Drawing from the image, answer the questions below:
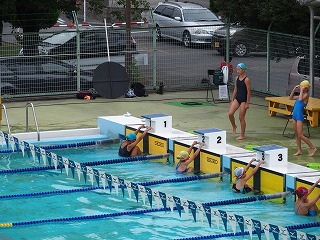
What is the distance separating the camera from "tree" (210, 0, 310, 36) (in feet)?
76.3

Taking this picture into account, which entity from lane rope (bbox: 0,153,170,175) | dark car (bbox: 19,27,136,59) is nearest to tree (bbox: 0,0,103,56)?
dark car (bbox: 19,27,136,59)

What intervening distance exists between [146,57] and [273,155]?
10.5 metres

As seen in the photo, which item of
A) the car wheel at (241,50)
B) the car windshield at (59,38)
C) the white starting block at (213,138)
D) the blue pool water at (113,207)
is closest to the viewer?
the blue pool water at (113,207)

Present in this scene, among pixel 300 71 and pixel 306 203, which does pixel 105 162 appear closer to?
pixel 306 203

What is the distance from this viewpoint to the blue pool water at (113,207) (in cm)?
1403

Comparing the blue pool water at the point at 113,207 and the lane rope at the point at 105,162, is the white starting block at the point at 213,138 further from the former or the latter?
the lane rope at the point at 105,162

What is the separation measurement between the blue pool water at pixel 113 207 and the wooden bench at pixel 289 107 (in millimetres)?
4159

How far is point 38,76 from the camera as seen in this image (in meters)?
24.8

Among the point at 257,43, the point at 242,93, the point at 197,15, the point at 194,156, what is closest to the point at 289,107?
the point at 242,93

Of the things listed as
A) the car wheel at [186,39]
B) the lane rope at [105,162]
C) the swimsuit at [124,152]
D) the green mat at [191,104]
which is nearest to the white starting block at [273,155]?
the lane rope at [105,162]

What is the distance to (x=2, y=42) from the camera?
958 inches

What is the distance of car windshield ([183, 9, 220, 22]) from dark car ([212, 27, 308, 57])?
22.2 ft

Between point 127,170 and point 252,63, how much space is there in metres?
9.67

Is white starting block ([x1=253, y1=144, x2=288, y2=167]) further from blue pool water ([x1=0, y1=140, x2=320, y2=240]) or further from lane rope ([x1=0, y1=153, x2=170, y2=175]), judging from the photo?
lane rope ([x1=0, y1=153, x2=170, y2=175])
